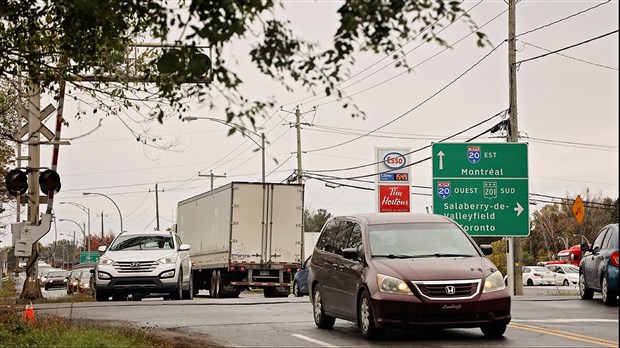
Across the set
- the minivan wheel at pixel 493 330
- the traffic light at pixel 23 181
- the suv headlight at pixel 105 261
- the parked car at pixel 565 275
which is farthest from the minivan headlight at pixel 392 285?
the parked car at pixel 565 275

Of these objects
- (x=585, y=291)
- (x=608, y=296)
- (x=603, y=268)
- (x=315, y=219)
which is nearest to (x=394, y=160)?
(x=585, y=291)

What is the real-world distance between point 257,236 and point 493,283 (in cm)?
2034

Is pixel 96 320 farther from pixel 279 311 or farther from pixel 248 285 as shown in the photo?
pixel 248 285

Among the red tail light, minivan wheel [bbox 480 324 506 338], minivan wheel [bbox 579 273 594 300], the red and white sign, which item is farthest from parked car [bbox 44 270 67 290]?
minivan wheel [bbox 480 324 506 338]

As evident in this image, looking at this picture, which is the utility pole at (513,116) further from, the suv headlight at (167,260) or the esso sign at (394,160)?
the suv headlight at (167,260)

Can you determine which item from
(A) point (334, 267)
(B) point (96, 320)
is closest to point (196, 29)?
(A) point (334, 267)

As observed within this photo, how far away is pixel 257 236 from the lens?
3309 centimetres

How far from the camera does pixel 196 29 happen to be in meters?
7.94

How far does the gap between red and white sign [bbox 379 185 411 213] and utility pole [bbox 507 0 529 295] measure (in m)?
7.13

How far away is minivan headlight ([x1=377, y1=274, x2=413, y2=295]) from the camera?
12875 millimetres

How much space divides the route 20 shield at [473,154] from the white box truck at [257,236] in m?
5.94

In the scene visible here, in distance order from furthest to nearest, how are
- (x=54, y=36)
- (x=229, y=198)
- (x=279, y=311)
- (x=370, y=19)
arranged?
(x=229, y=198)
(x=279, y=311)
(x=54, y=36)
(x=370, y=19)

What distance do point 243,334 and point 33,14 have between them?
5.35m

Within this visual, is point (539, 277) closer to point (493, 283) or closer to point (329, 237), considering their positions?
point (329, 237)
